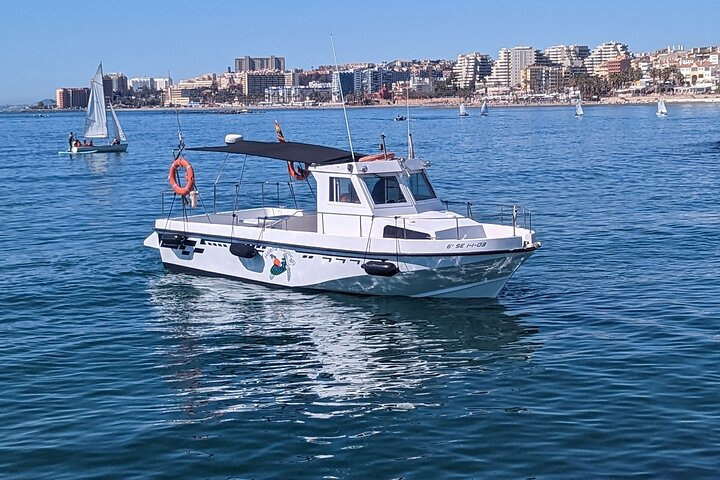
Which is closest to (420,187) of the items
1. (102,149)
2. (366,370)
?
(366,370)

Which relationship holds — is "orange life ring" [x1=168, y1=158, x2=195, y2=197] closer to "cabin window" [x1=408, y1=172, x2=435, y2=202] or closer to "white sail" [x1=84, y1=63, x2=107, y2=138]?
"cabin window" [x1=408, y1=172, x2=435, y2=202]

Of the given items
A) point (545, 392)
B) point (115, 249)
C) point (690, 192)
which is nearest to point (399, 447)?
point (545, 392)

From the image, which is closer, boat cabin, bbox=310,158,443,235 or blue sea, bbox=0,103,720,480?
blue sea, bbox=0,103,720,480

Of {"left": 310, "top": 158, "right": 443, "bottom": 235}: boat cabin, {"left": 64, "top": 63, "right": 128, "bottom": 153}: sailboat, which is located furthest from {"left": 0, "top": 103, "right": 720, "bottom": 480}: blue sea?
{"left": 64, "top": 63, "right": 128, "bottom": 153}: sailboat

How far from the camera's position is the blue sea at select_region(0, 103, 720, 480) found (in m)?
13.4

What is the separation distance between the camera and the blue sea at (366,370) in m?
13.4

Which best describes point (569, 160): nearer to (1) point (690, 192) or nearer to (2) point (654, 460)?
(1) point (690, 192)

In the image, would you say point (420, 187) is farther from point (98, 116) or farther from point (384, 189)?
point (98, 116)

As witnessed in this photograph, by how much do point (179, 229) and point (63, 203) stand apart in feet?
74.6

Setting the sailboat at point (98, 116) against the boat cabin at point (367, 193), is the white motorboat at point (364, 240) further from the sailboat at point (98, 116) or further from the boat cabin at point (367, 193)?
the sailboat at point (98, 116)

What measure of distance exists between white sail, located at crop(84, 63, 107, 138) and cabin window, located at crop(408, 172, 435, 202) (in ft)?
212

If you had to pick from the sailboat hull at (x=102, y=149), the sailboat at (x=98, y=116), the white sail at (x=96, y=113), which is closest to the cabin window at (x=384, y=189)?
the sailboat hull at (x=102, y=149)

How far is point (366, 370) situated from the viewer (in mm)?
17516

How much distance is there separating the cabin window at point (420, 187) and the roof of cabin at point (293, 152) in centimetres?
169
